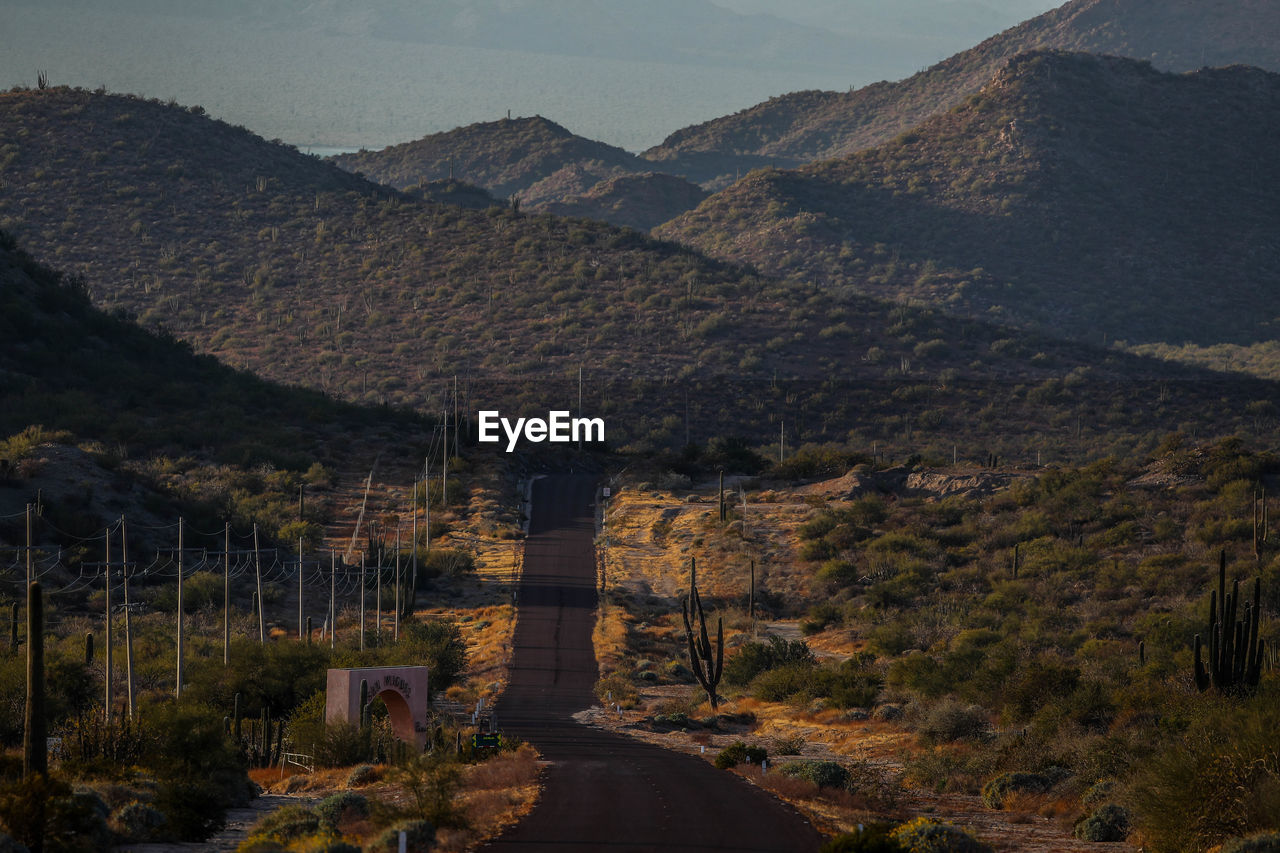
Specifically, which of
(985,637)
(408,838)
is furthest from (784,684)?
(408,838)

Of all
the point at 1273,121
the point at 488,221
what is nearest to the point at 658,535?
the point at 488,221

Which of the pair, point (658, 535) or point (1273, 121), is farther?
point (1273, 121)

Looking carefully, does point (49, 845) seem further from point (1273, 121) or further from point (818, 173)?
point (1273, 121)

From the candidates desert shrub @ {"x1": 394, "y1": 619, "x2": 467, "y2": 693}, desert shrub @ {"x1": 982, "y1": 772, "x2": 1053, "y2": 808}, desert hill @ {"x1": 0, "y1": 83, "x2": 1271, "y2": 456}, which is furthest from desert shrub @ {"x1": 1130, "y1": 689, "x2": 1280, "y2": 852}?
desert hill @ {"x1": 0, "y1": 83, "x2": 1271, "y2": 456}

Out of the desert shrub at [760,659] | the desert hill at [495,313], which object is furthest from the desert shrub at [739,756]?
the desert hill at [495,313]

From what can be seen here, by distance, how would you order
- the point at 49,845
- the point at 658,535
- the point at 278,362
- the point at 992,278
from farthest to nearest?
1. the point at 992,278
2. the point at 278,362
3. the point at 658,535
4. the point at 49,845

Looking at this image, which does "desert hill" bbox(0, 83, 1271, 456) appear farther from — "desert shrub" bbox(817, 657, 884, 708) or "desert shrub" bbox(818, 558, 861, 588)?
"desert shrub" bbox(817, 657, 884, 708)

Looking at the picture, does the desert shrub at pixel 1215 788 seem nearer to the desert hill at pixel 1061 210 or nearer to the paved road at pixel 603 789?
the paved road at pixel 603 789
